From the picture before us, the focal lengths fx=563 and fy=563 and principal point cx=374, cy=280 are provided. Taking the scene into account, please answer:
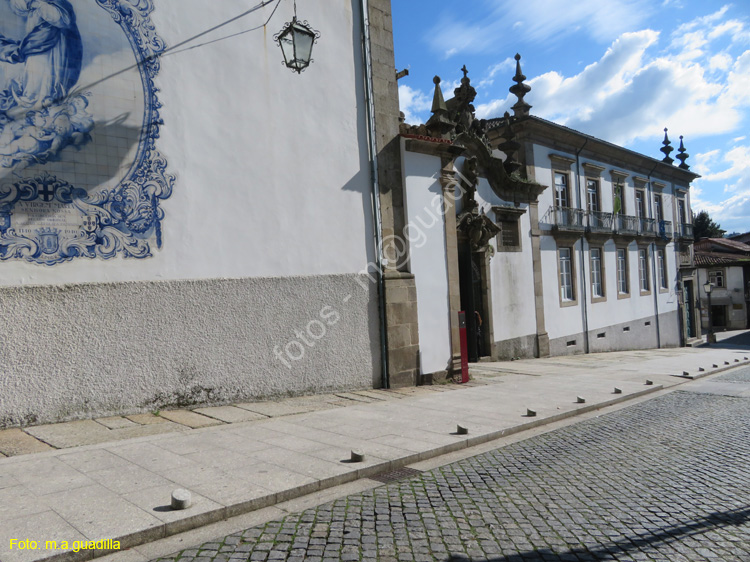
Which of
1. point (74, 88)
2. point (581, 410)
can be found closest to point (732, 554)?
point (581, 410)

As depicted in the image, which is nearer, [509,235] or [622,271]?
[509,235]

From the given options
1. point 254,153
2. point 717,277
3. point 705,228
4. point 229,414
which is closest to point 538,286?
point 254,153

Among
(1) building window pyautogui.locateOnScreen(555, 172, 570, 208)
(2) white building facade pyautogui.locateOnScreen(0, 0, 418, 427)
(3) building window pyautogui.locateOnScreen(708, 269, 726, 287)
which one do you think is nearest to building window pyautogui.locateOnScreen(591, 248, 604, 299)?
(1) building window pyautogui.locateOnScreen(555, 172, 570, 208)

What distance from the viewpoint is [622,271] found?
2430 centimetres

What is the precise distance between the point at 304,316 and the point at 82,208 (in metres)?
3.53

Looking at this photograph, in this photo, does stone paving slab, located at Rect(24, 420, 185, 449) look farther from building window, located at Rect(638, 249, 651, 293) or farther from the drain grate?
building window, located at Rect(638, 249, 651, 293)

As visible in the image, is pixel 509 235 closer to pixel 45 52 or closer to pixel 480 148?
pixel 480 148

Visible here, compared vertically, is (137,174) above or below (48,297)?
above

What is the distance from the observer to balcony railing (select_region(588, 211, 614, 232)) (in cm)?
2176

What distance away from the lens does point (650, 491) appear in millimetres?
4703

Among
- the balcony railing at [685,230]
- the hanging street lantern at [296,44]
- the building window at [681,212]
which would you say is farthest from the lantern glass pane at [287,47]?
the building window at [681,212]

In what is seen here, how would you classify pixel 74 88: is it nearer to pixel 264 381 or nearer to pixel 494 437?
pixel 264 381

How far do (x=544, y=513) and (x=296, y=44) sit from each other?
6958 millimetres

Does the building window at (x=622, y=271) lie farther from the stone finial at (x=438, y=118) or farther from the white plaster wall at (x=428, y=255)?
the white plaster wall at (x=428, y=255)
